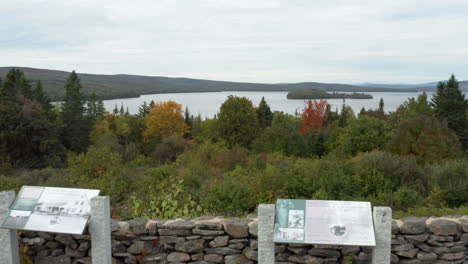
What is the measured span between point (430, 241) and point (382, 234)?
1319 millimetres

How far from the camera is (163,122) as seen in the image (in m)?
53.1

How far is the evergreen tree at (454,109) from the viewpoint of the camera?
3306cm

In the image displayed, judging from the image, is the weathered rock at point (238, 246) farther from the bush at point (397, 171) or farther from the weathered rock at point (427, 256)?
the bush at point (397, 171)

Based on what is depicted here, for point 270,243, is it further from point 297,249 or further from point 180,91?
point 180,91

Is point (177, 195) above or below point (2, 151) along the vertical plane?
above

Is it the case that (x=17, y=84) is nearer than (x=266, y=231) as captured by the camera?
No

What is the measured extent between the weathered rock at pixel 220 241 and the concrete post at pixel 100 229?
1.48m

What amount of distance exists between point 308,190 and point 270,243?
11.6ft

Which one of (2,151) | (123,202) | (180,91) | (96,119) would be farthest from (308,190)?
(180,91)

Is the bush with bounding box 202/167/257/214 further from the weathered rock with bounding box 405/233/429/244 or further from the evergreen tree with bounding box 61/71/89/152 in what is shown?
the evergreen tree with bounding box 61/71/89/152

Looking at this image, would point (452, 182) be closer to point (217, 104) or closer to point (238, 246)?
point (238, 246)

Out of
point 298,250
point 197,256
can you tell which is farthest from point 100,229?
point 298,250

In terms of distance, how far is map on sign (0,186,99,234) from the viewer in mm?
5082

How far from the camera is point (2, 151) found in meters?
34.5
